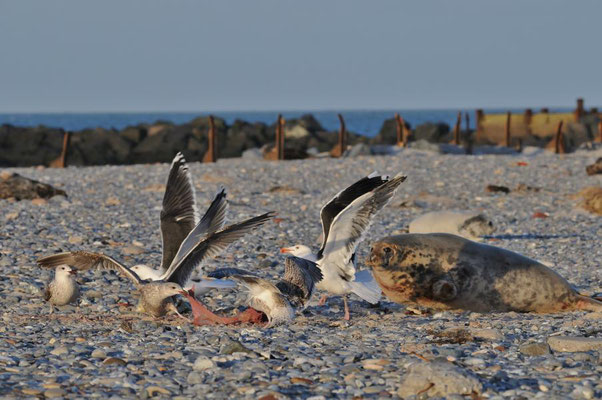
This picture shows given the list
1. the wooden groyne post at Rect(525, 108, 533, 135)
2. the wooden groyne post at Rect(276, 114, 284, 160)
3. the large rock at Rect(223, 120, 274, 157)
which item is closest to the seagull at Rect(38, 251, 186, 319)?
the wooden groyne post at Rect(276, 114, 284, 160)

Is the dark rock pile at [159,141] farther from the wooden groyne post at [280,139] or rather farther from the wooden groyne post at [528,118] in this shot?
the wooden groyne post at [280,139]

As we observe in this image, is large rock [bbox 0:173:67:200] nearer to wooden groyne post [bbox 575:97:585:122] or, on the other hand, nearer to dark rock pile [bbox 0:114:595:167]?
dark rock pile [bbox 0:114:595:167]

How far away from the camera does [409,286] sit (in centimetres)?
1012

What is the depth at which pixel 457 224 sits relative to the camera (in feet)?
53.5

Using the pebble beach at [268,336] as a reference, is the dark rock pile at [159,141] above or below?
below

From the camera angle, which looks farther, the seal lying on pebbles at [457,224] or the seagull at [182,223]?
the seal lying on pebbles at [457,224]

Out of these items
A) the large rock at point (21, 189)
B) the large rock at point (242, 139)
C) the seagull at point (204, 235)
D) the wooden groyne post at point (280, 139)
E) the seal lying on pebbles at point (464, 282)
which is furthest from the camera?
the large rock at point (242, 139)

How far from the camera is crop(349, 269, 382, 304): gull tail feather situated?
9297 millimetres

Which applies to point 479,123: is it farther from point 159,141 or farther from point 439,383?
point 439,383

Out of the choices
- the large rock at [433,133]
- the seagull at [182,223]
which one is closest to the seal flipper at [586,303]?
the seagull at [182,223]

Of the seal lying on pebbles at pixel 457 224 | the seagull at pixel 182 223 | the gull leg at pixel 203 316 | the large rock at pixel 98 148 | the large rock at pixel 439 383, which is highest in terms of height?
the seagull at pixel 182 223

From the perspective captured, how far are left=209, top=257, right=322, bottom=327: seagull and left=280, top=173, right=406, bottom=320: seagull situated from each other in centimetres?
29

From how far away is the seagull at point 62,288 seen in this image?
31.2 feet

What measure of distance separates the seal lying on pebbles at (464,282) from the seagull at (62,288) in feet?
11.0
